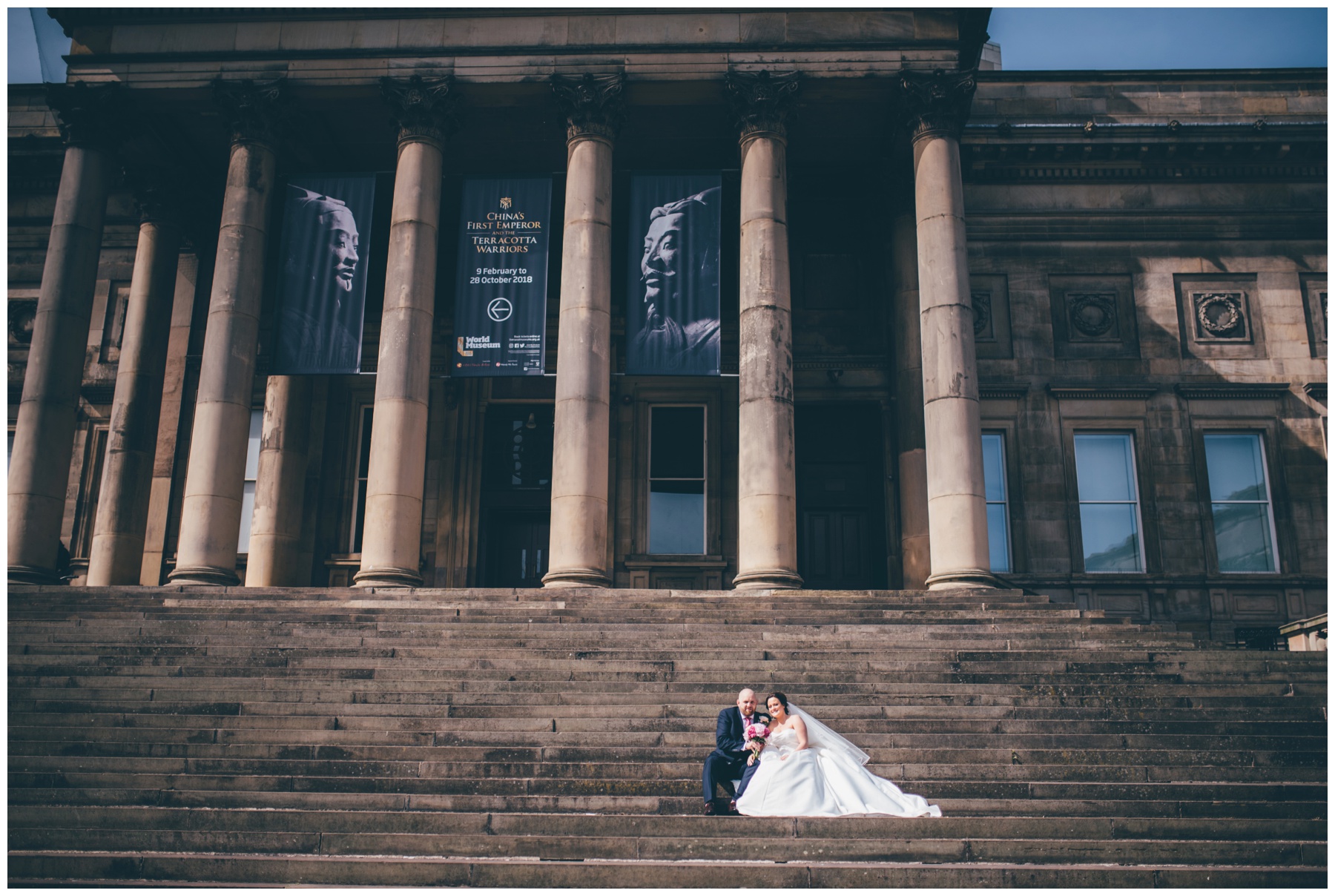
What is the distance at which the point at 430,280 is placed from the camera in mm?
19469

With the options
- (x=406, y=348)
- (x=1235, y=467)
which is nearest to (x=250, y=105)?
(x=406, y=348)

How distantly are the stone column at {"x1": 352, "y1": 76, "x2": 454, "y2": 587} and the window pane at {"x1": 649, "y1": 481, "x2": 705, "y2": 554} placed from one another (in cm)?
605

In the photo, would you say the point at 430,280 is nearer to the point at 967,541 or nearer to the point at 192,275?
the point at 192,275

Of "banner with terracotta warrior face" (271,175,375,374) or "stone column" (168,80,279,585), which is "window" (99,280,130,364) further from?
"banner with terracotta warrior face" (271,175,375,374)

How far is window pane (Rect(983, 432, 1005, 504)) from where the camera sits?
75.0ft

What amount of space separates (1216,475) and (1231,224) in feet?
19.5

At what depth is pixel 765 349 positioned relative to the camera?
59.6ft

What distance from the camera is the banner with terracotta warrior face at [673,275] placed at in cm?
1875

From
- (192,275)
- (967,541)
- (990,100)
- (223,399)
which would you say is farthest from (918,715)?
(192,275)

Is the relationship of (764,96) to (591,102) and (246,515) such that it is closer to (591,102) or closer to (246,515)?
(591,102)

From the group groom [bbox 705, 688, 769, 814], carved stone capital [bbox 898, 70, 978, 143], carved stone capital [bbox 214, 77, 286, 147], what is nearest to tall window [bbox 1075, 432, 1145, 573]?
carved stone capital [bbox 898, 70, 978, 143]

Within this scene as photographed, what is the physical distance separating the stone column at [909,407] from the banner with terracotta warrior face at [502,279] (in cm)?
760

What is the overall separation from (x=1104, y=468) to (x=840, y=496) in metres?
5.85

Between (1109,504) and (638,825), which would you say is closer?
(638,825)
